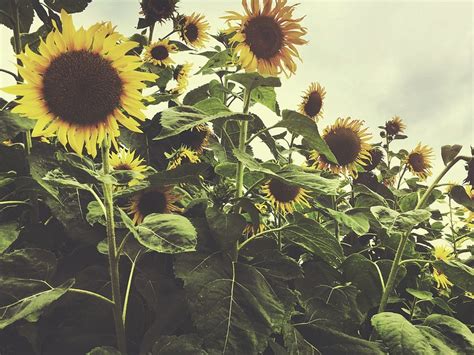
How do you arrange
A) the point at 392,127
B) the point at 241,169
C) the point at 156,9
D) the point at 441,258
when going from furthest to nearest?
the point at 392,127, the point at 156,9, the point at 441,258, the point at 241,169

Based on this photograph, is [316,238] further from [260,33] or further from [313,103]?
[313,103]

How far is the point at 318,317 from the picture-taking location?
113 cm

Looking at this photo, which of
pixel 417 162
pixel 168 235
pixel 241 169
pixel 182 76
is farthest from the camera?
pixel 417 162

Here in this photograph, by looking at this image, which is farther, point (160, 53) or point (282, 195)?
point (160, 53)

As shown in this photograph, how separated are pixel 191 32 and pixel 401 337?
1.68m

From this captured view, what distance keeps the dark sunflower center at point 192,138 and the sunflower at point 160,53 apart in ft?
1.75

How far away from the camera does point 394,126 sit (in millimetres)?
2693

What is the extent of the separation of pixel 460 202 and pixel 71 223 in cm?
85

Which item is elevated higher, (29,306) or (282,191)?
(282,191)

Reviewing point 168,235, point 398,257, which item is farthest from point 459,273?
point 168,235

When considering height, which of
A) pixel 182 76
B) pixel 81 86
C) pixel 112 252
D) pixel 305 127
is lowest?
pixel 112 252

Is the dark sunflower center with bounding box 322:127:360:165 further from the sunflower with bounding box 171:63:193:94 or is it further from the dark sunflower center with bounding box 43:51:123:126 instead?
the dark sunflower center with bounding box 43:51:123:126

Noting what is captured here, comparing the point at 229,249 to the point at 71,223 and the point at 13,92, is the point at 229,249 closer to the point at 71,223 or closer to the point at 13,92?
the point at 71,223

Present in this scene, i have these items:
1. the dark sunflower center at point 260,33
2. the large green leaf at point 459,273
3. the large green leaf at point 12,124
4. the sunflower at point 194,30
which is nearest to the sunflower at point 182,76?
the sunflower at point 194,30
